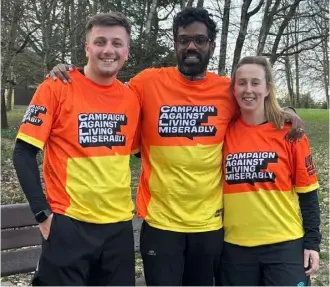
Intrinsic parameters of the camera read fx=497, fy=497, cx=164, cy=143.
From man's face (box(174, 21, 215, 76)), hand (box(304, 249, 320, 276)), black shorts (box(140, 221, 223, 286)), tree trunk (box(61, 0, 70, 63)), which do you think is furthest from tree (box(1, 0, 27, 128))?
hand (box(304, 249, 320, 276))

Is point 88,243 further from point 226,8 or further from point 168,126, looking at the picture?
point 226,8

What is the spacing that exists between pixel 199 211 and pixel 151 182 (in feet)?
1.22

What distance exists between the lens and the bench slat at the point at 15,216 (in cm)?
375

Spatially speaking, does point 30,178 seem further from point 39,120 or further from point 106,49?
point 106,49

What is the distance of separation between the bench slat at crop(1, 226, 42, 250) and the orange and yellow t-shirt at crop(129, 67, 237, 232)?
1.04 metres

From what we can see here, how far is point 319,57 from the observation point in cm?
2872

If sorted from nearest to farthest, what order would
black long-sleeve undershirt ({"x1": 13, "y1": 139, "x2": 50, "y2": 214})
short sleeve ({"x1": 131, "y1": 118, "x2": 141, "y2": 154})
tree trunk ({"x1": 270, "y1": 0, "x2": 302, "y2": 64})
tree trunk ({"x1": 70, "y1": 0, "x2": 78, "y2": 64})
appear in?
black long-sleeve undershirt ({"x1": 13, "y1": 139, "x2": 50, "y2": 214})
short sleeve ({"x1": 131, "y1": 118, "x2": 141, "y2": 154})
tree trunk ({"x1": 70, "y1": 0, "x2": 78, "y2": 64})
tree trunk ({"x1": 270, "y1": 0, "x2": 302, "y2": 64})

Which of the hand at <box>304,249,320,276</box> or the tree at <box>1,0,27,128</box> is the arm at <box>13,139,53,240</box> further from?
the tree at <box>1,0,27,128</box>

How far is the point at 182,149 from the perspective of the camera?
10.6ft

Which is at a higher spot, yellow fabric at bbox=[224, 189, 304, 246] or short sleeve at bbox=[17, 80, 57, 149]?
short sleeve at bbox=[17, 80, 57, 149]

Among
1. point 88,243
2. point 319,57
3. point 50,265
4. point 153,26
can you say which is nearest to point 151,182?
point 88,243

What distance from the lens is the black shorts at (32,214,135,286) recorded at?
2904 millimetres

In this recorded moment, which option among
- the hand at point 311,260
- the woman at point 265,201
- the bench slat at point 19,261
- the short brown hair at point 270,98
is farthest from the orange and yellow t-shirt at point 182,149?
the bench slat at point 19,261

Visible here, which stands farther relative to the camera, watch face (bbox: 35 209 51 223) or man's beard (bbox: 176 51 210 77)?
man's beard (bbox: 176 51 210 77)
